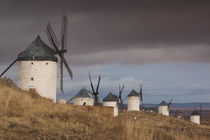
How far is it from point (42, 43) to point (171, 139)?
21120 mm

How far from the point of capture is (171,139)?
11.5 metres

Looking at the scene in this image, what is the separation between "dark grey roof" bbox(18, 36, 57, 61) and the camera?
28375 mm

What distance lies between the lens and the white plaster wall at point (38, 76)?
91.1ft

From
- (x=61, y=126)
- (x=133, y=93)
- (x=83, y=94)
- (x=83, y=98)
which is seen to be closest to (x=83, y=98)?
(x=83, y=98)

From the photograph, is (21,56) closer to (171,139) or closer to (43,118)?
(43,118)

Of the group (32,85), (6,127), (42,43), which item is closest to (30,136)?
(6,127)

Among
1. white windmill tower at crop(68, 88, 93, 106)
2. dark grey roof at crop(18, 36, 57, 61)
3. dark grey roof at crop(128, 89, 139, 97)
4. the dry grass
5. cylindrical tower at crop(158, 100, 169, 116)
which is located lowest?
cylindrical tower at crop(158, 100, 169, 116)

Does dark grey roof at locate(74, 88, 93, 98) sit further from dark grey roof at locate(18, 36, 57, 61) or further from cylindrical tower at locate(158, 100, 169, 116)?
cylindrical tower at locate(158, 100, 169, 116)

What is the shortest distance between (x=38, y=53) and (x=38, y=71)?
175cm

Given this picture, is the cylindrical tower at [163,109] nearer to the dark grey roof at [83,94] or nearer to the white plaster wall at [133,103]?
the white plaster wall at [133,103]

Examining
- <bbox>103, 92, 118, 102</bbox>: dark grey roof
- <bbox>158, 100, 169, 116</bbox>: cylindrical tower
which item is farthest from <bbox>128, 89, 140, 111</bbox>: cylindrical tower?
<bbox>158, 100, 169, 116</bbox>: cylindrical tower

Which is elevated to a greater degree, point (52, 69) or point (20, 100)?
point (52, 69)

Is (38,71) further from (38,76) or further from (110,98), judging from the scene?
(110,98)

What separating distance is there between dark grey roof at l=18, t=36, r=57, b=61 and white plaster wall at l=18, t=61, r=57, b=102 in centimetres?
38
